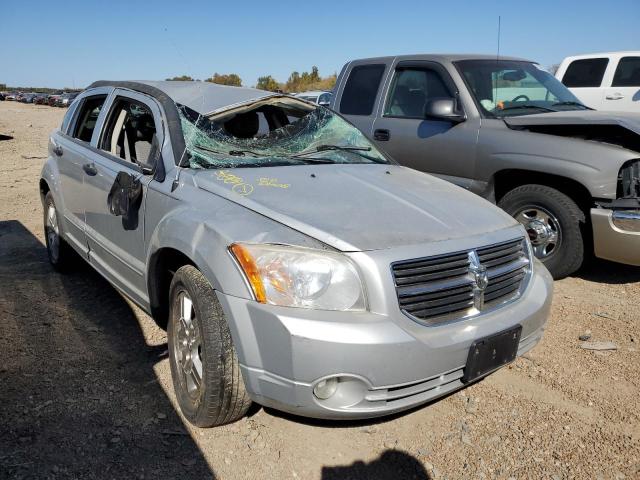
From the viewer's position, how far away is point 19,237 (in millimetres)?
6039

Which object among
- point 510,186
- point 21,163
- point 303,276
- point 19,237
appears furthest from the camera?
point 21,163

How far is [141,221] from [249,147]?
0.81 metres

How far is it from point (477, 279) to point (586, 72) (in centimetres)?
828

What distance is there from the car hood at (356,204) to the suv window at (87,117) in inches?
68.6

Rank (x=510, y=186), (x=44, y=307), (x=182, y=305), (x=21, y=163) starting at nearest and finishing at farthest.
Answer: (x=182, y=305) < (x=44, y=307) < (x=510, y=186) < (x=21, y=163)

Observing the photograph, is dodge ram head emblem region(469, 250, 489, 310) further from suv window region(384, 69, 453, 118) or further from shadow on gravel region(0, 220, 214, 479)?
suv window region(384, 69, 453, 118)

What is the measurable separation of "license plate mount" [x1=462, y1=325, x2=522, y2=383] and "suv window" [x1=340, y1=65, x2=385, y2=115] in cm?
380

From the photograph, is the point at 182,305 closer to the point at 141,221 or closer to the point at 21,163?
the point at 141,221

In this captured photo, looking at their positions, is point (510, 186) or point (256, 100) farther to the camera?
point (510, 186)

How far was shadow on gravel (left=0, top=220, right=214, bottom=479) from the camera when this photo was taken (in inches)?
94.3

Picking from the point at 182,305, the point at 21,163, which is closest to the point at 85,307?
the point at 182,305

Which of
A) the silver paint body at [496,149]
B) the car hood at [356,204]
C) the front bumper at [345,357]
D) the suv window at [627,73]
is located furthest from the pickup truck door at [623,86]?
the front bumper at [345,357]

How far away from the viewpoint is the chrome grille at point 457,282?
2287mm

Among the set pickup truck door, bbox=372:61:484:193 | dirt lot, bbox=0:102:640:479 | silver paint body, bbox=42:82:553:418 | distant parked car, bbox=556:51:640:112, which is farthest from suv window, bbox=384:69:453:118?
distant parked car, bbox=556:51:640:112
